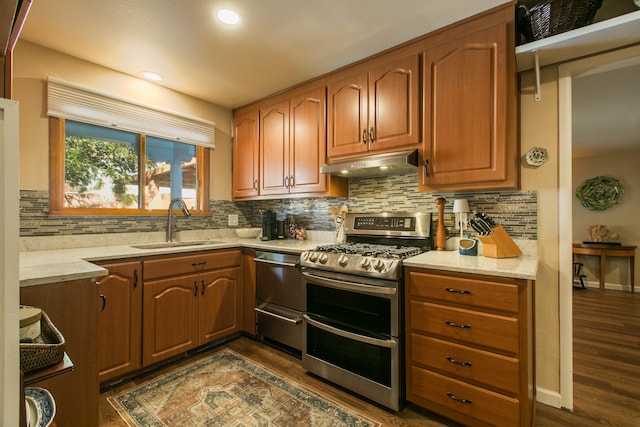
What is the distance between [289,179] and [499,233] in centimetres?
171

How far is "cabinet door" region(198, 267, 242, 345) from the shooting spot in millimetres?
2395

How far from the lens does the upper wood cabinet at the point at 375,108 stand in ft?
6.57

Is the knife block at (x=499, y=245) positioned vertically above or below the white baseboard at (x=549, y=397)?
above

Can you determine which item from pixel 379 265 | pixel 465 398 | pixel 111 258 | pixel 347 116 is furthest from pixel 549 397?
pixel 111 258

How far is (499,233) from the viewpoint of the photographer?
176 centimetres

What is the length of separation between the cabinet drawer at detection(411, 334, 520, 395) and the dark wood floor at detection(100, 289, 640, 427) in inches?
13.3

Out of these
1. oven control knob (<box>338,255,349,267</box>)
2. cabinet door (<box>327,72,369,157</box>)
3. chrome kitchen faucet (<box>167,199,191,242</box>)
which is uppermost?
cabinet door (<box>327,72,369,157</box>)

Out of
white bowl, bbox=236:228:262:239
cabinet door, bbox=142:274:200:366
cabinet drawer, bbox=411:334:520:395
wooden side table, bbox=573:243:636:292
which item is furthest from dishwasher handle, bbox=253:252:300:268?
wooden side table, bbox=573:243:636:292

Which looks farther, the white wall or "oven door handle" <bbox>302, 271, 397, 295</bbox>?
"oven door handle" <bbox>302, 271, 397, 295</bbox>

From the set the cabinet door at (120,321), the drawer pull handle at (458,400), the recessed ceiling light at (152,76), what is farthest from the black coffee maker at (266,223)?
the drawer pull handle at (458,400)

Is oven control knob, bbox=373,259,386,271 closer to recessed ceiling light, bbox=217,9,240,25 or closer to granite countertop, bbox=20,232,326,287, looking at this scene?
granite countertop, bbox=20,232,326,287

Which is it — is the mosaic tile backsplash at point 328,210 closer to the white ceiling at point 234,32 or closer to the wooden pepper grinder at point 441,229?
the wooden pepper grinder at point 441,229

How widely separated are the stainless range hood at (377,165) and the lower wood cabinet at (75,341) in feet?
5.40

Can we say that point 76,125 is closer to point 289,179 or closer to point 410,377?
point 289,179
